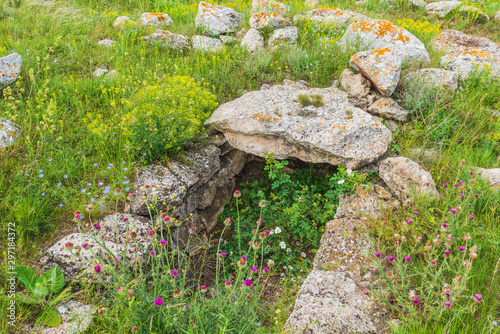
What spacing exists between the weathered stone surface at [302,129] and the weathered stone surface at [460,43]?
3021 mm

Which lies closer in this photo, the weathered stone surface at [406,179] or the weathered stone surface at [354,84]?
the weathered stone surface at [406,179]

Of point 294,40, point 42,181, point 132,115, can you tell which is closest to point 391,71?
point 294,40

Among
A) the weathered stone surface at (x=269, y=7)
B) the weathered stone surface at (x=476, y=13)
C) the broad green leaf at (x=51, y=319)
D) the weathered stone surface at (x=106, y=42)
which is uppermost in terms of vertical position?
the weathered stone surface at (x=476, y=13)

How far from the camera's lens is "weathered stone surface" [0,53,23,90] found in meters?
4.29

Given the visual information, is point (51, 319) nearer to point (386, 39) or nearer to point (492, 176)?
point (492, 176)

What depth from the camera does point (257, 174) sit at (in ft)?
16.3

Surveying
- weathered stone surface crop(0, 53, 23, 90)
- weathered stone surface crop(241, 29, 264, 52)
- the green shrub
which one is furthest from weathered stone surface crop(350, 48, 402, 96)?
weathered stone surface crop(0, 53, 23, 90)

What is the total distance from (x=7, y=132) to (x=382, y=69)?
16.3ft

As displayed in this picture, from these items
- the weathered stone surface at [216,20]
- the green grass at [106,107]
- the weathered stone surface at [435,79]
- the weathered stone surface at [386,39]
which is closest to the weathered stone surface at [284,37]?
the green grass at [106,107]

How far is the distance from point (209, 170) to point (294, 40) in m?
3.52

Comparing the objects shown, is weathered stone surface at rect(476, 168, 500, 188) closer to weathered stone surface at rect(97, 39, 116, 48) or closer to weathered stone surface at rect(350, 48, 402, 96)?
weathered stone surface at rect(350, 48, 402, 96)

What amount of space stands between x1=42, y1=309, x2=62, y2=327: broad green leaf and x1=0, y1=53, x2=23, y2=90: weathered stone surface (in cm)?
343

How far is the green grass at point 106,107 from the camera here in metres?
3.07

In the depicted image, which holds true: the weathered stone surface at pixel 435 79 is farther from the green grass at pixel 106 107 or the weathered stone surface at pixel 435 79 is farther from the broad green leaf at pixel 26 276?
the broad green leaf at pixel 26 276
